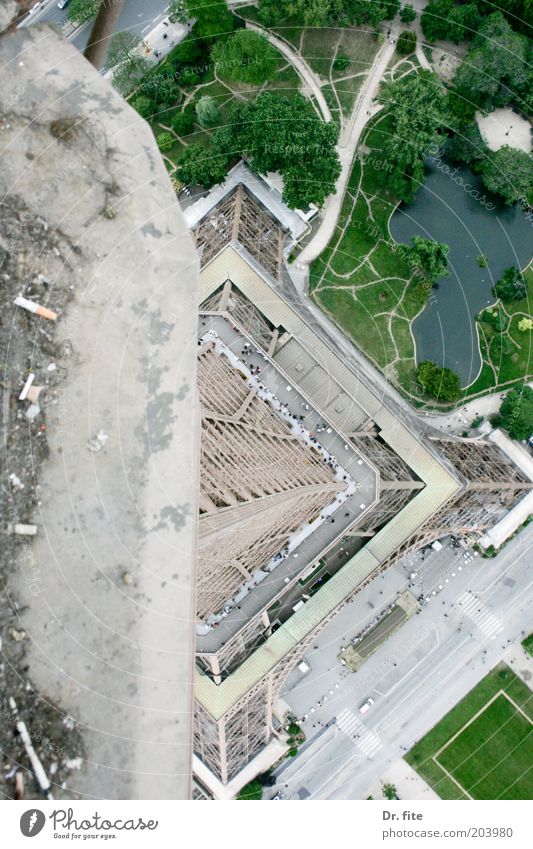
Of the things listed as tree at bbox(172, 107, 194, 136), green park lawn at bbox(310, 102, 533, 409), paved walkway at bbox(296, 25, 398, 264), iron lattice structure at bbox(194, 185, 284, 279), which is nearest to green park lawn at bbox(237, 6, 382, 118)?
paved walkway at bbox(296, 25, 398, 264)

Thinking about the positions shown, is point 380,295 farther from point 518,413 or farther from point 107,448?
point 107,448

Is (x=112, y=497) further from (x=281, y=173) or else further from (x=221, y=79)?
(x=221, y=79)

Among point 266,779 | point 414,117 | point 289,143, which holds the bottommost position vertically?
point 266,779

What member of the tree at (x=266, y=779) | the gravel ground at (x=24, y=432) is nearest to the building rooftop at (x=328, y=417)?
the tree at (x=266, y=779)

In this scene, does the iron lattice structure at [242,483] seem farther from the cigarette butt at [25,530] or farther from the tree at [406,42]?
the tree at [406,42]

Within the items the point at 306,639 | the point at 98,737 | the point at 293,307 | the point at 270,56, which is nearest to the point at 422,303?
the point at 293,307

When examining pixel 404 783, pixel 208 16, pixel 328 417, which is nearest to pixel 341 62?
pixel 208 16
